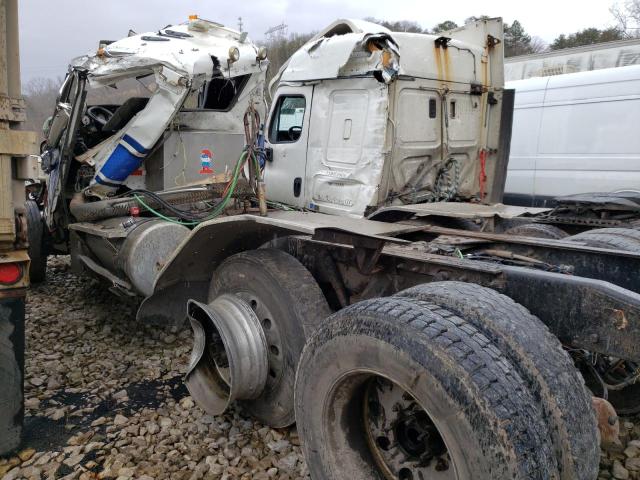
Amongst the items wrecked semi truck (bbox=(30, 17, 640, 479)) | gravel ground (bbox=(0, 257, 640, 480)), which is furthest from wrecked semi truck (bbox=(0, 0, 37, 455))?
wrecked semi truck (bbox=(30, 17, 640, 479))

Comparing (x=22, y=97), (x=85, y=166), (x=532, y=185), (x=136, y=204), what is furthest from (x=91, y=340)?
(x=532, y=185)

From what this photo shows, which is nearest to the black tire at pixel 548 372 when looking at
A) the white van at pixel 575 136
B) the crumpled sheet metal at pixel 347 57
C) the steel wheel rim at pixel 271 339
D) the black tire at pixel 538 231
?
the steel wheel rim at pixel 271 339

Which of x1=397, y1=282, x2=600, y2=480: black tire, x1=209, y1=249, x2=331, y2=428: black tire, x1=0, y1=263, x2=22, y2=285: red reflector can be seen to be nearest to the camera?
x1=397, y1=282, x2=600, y2=480: black tire

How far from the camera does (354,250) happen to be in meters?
2.97

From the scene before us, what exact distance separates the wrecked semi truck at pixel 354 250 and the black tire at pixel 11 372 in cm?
96

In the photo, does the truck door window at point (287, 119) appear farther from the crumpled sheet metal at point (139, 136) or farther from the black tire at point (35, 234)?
the black tire at point (35, 234)

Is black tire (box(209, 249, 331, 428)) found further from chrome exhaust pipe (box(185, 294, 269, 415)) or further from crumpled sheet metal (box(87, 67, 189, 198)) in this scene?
crumpled sheet metal (box(87, 67, 189, 198))

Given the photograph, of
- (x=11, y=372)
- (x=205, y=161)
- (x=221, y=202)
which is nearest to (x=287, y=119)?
(x=205, y=161)

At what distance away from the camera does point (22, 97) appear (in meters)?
3.16

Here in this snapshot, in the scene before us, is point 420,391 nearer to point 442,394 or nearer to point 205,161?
point 442,394

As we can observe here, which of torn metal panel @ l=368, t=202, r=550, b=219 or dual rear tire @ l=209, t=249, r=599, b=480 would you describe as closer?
dual rear tire @ l=209, t=249, r=599, b=480

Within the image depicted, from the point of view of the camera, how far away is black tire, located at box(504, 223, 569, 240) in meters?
4.18

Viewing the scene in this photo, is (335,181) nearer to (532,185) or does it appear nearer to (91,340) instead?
(91,340)

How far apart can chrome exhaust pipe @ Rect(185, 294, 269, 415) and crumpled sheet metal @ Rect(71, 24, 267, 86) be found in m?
2.52
